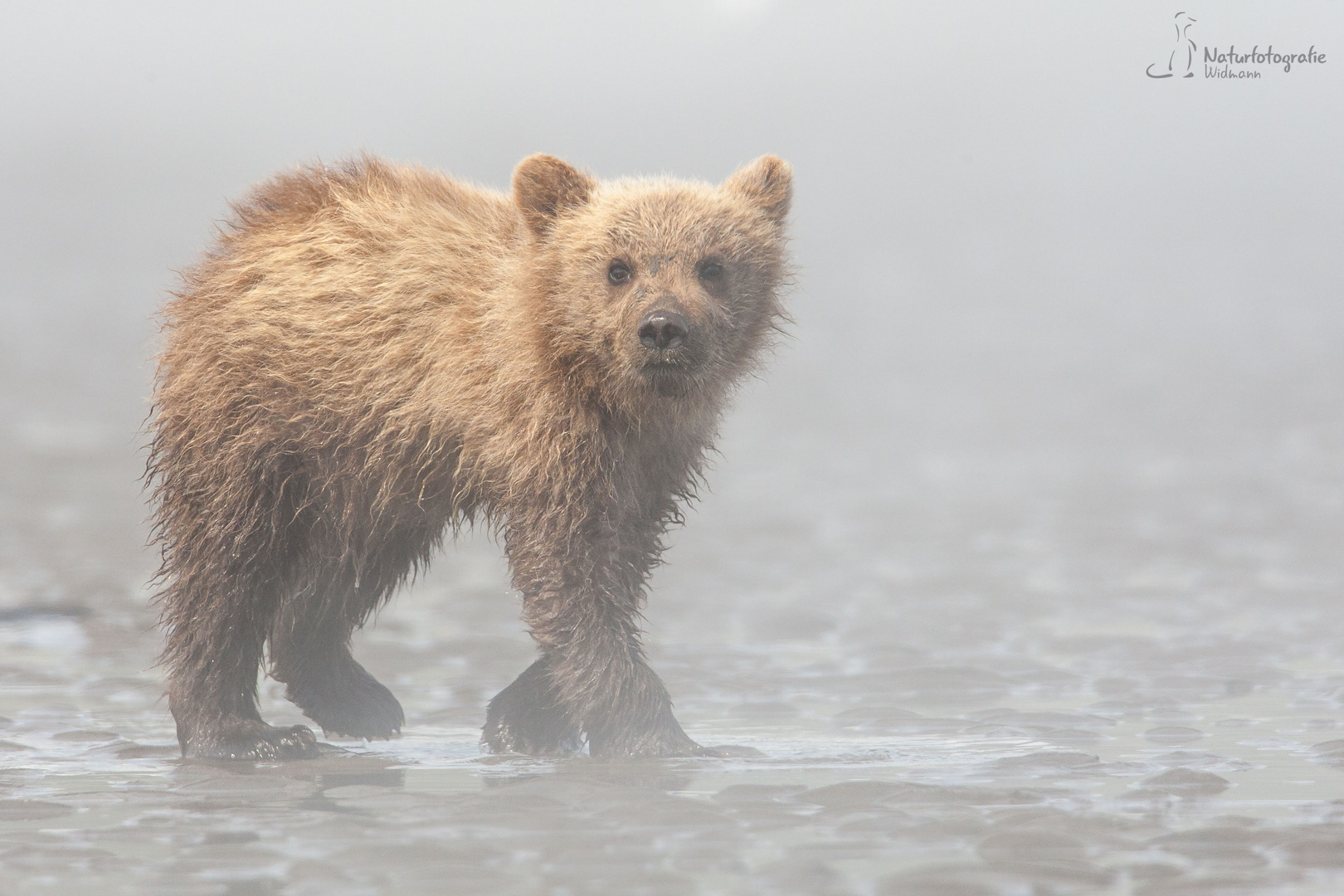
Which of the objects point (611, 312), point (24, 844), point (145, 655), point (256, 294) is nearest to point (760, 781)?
point (611, 312)

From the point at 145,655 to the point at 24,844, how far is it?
499cm

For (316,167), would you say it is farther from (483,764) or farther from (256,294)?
(483,764)

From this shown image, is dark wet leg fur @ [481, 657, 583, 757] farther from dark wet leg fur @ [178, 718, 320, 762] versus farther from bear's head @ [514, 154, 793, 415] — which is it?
bear's head @ [514, 154, 793, 415]

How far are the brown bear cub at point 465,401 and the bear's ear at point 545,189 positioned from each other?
0.05ft

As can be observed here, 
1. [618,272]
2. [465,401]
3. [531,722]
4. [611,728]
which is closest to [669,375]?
[618,272]

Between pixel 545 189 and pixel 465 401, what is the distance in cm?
120

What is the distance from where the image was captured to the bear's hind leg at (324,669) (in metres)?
9.51

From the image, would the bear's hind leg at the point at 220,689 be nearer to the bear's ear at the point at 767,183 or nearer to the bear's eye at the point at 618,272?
the bear's eye at the point at 618,272

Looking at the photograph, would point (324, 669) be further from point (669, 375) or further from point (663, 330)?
point (663, 330)

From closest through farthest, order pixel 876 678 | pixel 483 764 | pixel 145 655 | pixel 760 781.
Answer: pixel 760 781 < pixel 483 764 < pixel 876 678 < pixel 145 655

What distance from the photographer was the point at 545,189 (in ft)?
27.4

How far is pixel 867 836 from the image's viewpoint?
236 inches

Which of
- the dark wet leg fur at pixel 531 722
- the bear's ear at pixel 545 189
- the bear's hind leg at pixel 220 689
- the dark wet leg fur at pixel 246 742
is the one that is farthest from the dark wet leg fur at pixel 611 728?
the bear's ear at pixel 545 189

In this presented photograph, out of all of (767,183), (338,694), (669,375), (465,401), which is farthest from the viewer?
(338,694)
